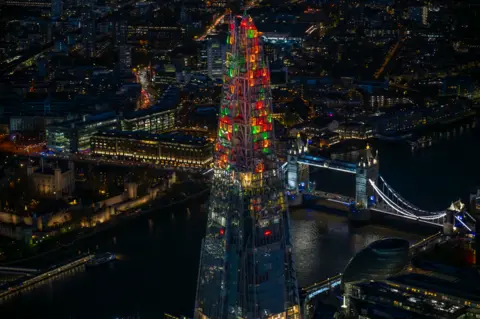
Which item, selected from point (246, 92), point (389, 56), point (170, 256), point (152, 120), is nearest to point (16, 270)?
point (170, 256)

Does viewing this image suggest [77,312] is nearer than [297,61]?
Yes

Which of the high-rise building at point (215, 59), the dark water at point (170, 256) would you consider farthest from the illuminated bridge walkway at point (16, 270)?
the high-rise building at point (215, 59)

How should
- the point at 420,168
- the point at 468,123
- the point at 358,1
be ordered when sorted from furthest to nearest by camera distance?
the point at 358,1 → the point at 468,123 → the point at 420,168

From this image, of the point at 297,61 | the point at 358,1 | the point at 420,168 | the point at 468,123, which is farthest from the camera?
the point at 358,1

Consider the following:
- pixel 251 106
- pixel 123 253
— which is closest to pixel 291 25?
pixel 123 253

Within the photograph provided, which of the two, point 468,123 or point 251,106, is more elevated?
point 251,106

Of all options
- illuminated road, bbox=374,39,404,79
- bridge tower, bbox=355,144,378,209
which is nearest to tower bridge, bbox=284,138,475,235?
bridge tower, bbox=355,144,378,209

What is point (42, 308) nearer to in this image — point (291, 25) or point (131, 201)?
point (131, 201)
